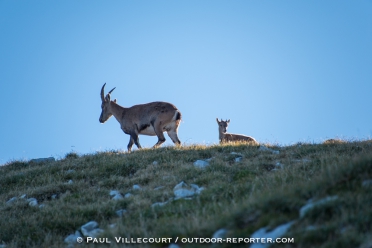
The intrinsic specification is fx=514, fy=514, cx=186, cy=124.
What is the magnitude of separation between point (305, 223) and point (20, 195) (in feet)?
24.0

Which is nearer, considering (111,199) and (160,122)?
(111,199)

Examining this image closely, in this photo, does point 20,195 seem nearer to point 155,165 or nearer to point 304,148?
point 155,165

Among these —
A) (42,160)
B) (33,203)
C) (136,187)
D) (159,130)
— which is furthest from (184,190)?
(159,130)

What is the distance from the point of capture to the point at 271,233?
5090 mm

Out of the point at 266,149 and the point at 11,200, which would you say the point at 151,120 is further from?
the point at 11,200

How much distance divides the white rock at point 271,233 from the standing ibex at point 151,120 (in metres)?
12.1

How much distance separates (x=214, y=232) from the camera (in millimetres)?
5582

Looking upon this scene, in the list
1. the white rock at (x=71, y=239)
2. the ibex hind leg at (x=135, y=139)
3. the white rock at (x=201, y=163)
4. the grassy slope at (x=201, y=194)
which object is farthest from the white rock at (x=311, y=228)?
the ibex hind leg at (x=135, y=139)

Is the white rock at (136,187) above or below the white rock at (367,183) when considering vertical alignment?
above

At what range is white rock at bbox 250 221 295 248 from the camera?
5.00 m

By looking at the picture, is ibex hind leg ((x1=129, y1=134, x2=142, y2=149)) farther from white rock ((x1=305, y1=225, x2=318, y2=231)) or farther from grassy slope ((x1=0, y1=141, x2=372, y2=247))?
white rock ((x1=305, y1=225, x2=318, y2=231))

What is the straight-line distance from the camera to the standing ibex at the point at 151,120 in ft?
59.7

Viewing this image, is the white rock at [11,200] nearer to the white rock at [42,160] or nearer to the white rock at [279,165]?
the white rock at [42,160]

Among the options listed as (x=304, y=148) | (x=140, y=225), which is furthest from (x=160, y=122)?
(x=140, y=225)
